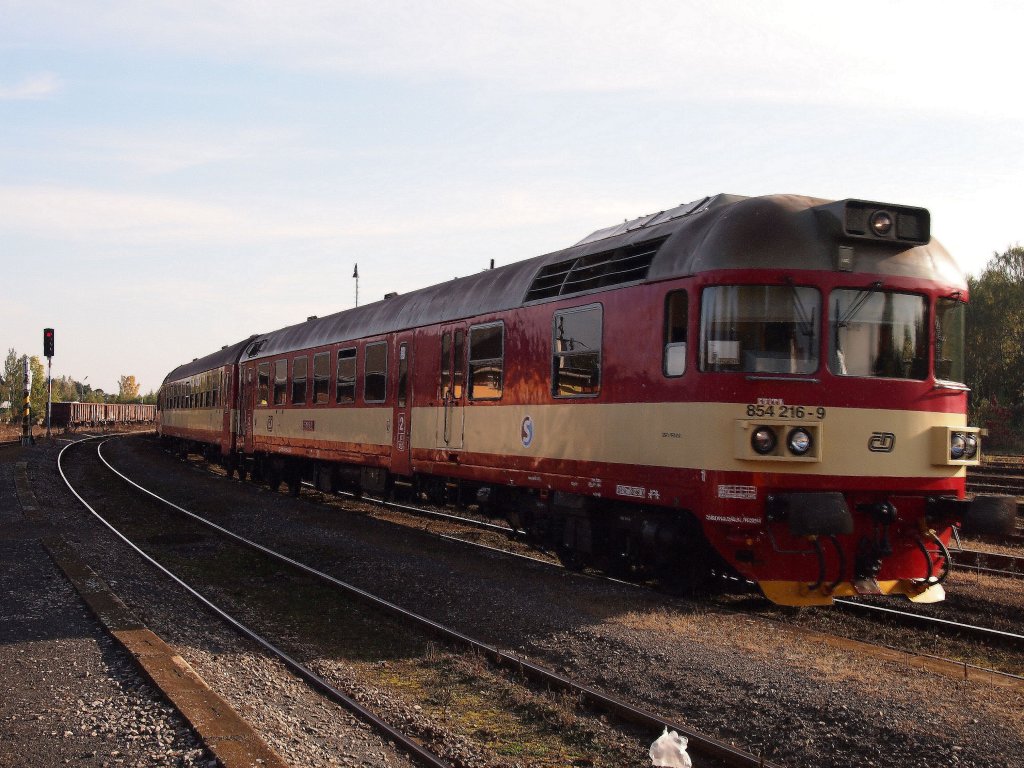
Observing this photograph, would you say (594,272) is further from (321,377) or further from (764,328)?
(321,377)

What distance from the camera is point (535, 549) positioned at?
1228 cm

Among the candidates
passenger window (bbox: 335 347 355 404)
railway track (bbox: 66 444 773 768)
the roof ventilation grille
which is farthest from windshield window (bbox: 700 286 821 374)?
passenger window (bbox: 335 347 355 404)

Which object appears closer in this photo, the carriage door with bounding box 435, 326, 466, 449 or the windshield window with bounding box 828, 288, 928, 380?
the windshield window with bounding box 828, 288, 928, 380

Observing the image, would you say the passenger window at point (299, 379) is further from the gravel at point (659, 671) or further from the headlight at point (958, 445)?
the headlight at point (958, 445)

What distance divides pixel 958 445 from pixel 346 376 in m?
10.7

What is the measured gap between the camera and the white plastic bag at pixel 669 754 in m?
4.93

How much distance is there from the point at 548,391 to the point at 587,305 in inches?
43.6

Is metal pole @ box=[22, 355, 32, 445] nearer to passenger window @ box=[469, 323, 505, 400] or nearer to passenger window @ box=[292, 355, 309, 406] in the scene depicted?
passenger window @ box=[292, 355, 309, 406]

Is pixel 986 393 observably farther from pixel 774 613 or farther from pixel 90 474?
pixel 774 613

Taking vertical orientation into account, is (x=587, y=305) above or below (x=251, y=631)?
above

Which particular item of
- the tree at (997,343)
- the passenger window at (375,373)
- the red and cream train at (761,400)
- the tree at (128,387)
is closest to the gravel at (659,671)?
the red and cream train at (761,400)

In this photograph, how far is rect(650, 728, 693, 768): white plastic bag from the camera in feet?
16.2

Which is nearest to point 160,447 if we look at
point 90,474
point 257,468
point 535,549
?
point 90,474

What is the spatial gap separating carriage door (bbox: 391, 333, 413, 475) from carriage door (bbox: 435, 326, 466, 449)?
1054 millimetres
